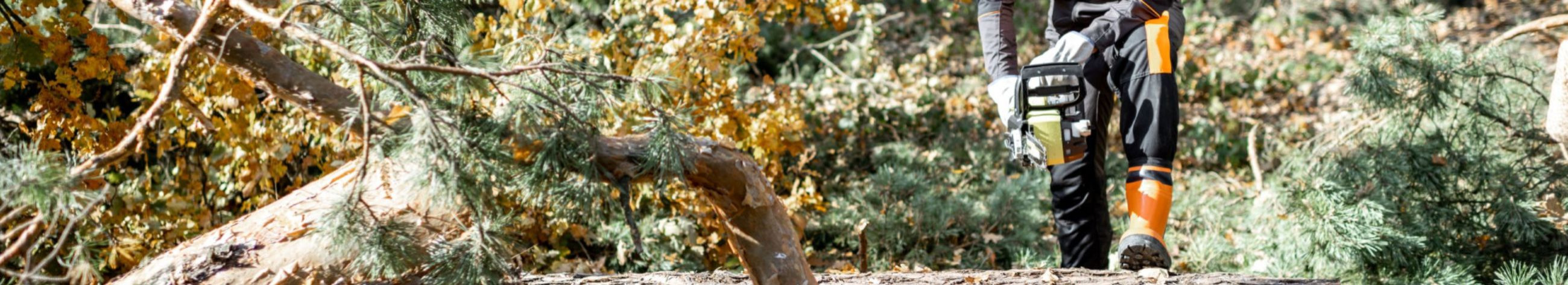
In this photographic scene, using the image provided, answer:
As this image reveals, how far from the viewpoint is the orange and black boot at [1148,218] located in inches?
117

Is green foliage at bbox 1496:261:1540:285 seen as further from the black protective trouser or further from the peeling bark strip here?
the peeling bark strip

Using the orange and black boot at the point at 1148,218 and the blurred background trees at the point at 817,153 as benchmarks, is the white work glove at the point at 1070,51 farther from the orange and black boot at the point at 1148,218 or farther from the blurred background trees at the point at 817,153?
the blurred background trees at the point at 817,153

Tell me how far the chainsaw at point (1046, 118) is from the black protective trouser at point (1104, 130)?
0.16 meters

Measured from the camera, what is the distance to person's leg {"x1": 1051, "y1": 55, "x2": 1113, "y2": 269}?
3.27 metres

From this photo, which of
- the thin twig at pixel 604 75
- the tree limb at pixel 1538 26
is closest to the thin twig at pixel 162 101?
the thin twig at pixel 604 75

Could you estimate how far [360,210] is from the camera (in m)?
2.01

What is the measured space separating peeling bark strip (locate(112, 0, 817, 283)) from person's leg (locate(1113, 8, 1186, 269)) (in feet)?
2.99

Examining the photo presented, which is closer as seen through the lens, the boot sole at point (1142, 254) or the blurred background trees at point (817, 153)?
the boot sole at point (1142, 254)

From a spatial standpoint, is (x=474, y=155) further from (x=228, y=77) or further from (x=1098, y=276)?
(x=228, y=77)

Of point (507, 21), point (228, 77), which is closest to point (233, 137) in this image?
point (228, 77)

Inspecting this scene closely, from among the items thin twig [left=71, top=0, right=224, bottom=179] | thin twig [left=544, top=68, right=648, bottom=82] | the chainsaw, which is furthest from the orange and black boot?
thin twig [left=71, top=0, right=224, bottom=179]

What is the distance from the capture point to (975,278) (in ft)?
10.2

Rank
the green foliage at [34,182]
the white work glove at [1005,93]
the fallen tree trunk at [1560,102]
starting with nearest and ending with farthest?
the green foliage at [34,182], the fallen tree trunk at [1560,102], the white work glove at [1005,93]

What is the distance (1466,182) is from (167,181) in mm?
4258
